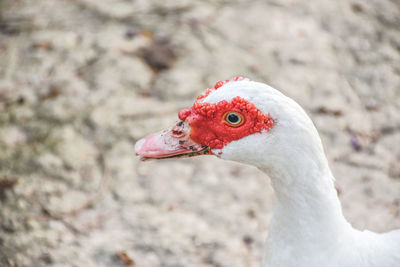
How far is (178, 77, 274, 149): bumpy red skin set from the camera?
164cm

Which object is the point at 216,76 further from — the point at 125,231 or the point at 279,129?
the point at 279,129

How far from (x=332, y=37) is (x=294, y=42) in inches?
15.3

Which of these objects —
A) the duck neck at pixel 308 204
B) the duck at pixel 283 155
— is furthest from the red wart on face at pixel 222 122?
the duck neck at pixel 308 204

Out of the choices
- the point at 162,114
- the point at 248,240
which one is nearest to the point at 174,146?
the point at 248,240

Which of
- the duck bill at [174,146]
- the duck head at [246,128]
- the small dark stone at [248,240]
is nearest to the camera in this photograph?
the duck head at [246,128]

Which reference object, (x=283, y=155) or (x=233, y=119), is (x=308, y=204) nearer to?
(x=283, y=155)

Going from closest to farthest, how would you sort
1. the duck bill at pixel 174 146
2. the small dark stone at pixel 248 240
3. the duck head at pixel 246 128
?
the duck head at pixel 246 128 → the duck bill at pixel 174 146 → the small dark stone at pixel 248 240

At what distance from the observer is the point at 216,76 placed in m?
4.01

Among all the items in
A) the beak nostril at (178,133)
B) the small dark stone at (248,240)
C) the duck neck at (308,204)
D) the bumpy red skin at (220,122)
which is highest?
the bumpy red skin at (220,122)

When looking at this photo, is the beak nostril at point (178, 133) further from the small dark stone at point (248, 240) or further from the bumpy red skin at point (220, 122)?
the small dark stone at point (248, 240)

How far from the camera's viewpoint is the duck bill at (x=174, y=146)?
1831 mm

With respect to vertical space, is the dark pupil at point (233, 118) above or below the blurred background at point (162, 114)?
above

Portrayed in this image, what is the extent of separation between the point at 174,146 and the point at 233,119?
0.95 feet

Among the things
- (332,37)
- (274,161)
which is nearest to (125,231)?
(274,161)
